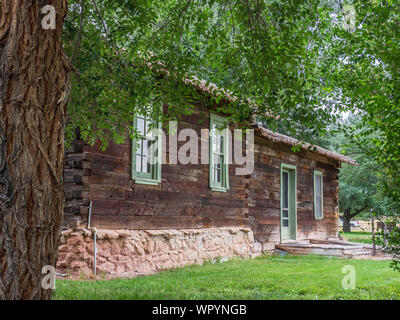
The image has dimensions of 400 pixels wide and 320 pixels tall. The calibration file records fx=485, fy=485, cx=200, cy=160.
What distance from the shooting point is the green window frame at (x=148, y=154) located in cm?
1037

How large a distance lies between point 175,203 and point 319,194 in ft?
32.6

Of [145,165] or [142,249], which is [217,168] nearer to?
[145,165]

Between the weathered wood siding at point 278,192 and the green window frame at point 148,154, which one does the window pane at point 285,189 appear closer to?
the weathered wood siding at point 278,192

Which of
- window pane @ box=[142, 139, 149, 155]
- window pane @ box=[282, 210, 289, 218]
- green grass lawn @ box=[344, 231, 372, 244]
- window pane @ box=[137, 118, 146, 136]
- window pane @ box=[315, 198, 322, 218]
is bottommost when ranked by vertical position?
green grass lawn @ box=[344, 231, 372, 244]

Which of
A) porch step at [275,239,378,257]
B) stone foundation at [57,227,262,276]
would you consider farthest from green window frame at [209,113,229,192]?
porch step at [275,239,378,257]

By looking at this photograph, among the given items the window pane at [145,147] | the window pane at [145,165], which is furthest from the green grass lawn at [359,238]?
the window pane at [145,147]

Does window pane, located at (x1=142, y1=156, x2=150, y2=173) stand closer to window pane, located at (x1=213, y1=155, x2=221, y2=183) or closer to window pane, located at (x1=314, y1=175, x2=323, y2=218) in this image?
window pane, located at (x1=213, y1=155, x2=221, y2=183)

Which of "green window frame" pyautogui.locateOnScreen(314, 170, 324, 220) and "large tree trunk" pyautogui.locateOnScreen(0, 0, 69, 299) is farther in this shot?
"green window frame" pyautogui.locateOnScreen(314, 170, 324, 220)

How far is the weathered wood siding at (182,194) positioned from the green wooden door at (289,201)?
0.36 m

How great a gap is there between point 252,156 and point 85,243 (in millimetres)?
7136

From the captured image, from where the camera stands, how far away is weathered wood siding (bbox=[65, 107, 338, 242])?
9.15 m

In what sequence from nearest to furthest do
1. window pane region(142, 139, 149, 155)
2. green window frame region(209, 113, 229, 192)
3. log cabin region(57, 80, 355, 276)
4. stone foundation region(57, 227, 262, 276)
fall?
stone foundation region(57, 227, 262, 276), log cabin region(57, 80, 355, 276), window pane region(142, 139, 149, 155), green window frame region(209, 113, 229, 192)

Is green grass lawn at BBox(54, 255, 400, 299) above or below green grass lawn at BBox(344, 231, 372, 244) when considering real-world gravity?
below

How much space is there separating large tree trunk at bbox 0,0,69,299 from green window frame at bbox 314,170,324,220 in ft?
53.3
